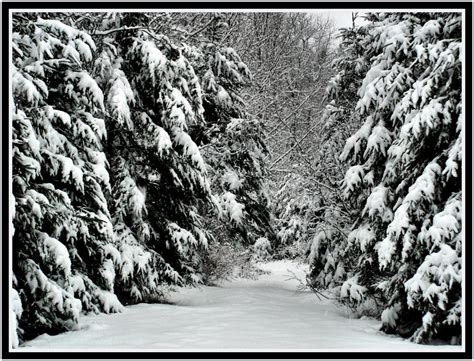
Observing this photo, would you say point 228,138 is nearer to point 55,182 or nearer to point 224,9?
point 55,182

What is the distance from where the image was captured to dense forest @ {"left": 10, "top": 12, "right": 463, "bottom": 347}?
770 centimetres

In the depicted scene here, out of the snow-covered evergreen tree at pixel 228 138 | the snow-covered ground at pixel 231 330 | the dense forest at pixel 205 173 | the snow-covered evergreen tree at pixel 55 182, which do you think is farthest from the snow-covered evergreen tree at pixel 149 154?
the snow-covered evergreen tree at pixel 228 138

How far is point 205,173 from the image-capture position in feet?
41.5

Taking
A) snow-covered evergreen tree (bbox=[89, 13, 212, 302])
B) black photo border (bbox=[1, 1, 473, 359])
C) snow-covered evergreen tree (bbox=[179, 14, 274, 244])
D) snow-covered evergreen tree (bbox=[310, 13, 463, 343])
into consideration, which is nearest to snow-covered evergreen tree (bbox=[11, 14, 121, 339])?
black photo border (bbox=[1, 1, 473, 359])

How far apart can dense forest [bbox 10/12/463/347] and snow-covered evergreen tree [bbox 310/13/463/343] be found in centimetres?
3

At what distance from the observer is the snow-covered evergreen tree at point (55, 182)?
761 centimetres

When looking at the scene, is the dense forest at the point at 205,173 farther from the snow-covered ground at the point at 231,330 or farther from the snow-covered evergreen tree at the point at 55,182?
the snow-covered ground at the point at 231,330

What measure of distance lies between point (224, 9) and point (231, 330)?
447 centimetres

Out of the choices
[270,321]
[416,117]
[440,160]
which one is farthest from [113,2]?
[270,321]

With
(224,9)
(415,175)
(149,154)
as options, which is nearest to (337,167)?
(149,154)

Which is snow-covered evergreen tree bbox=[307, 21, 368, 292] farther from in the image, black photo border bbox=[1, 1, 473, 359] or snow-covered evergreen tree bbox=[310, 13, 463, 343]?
black photo border bbox=[1, 1, 473, 359]

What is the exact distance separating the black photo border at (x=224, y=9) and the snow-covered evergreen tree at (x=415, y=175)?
0.26 m

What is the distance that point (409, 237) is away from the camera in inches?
317

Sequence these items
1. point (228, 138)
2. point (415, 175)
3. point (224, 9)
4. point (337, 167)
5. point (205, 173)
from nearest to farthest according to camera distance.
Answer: point (224, 9) < point (415, 175) < point (205, 173) < point (337, 167) < point (228, 138)
